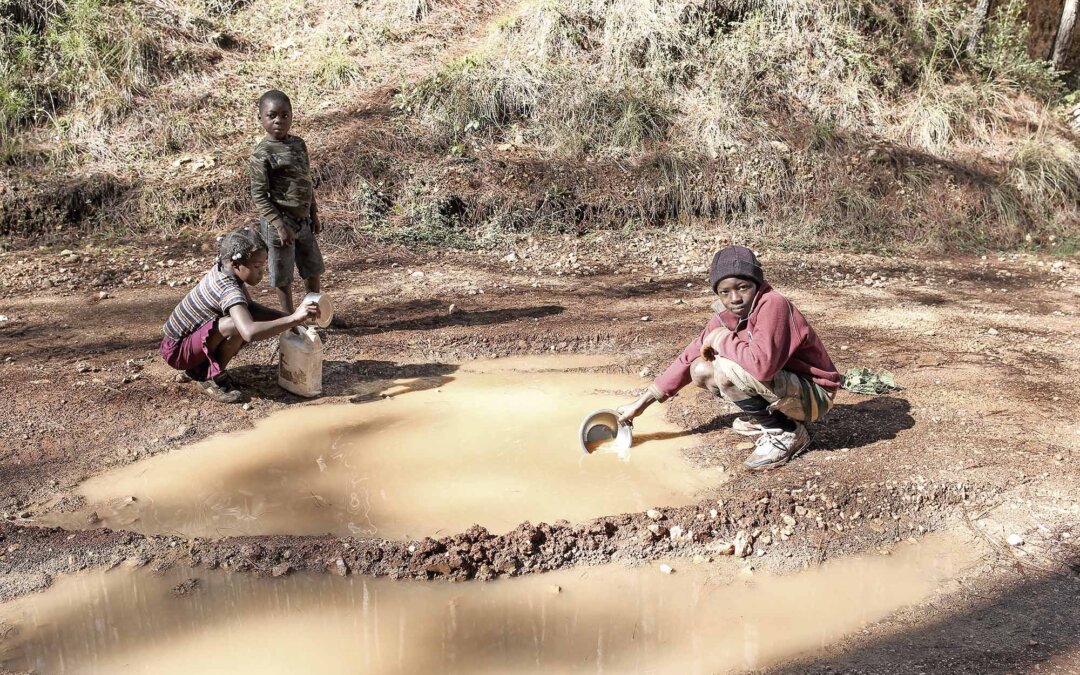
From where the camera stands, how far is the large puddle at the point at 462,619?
9.20 ft

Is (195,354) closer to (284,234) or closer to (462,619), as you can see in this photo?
(284,234)

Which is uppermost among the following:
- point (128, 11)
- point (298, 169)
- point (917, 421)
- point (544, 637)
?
point (128, 11)

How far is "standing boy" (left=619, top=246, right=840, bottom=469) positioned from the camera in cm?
357

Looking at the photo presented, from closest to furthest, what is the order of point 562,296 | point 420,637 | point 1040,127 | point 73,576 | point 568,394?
point 420,637 < point 73,576 < point 568,394 < point 562,296 < point 1040,127

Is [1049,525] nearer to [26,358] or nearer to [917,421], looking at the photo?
[917,421]

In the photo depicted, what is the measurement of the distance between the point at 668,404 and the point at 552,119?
5.02 meters

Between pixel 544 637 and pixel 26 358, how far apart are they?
3.82 m

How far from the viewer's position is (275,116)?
4.88m

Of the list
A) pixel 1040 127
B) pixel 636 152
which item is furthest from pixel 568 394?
pixel 1040 127

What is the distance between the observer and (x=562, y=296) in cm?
649

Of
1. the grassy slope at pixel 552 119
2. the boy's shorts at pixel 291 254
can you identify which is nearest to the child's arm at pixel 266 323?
the boy's shorts at pixel 291 254

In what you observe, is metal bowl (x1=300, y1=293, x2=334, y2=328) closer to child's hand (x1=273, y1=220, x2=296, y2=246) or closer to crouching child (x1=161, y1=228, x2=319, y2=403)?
crouching child (x1=161, y1=228, x2=319, y2=403)

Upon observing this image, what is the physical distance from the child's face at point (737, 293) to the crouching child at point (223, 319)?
6.46ft

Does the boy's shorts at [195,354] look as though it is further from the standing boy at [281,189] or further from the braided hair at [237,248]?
the standing boy at [281,189]
